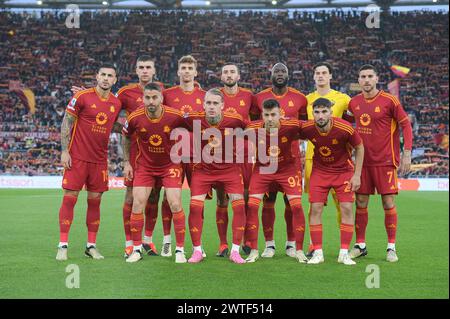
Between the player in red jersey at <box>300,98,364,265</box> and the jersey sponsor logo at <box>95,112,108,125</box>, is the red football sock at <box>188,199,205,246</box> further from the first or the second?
the jersey sponsor logo at <box>95,112,108,125</box>

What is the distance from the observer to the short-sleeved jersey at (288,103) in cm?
741

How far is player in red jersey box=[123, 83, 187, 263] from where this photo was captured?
6797 mm

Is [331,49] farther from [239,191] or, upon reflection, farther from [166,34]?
[239,191]

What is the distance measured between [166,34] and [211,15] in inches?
117

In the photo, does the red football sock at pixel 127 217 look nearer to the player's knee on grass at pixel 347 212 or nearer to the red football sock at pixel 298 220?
the red football sock at pixel 298 220

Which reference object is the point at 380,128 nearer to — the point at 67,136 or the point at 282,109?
the point at 282,109

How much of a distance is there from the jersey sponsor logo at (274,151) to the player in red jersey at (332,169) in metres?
0.30

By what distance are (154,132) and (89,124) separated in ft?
2.69

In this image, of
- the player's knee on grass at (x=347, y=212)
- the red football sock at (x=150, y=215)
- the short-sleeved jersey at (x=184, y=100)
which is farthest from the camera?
the red football sock at (x=150, y=215)

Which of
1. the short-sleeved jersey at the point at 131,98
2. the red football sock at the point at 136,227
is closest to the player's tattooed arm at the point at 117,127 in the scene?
the short-sleeved jersey at the point at 131,98

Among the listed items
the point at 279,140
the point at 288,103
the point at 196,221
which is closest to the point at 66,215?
the point at 196,221

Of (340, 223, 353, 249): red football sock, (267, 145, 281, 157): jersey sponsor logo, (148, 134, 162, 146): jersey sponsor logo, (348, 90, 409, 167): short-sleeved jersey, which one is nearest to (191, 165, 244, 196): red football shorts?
(267, 145, 281, 157): jersey sponsor logo

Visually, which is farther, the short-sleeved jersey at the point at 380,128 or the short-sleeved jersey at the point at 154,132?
the short-sleeved jersey at the point at 380,128

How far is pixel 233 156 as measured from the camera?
6988 mm
